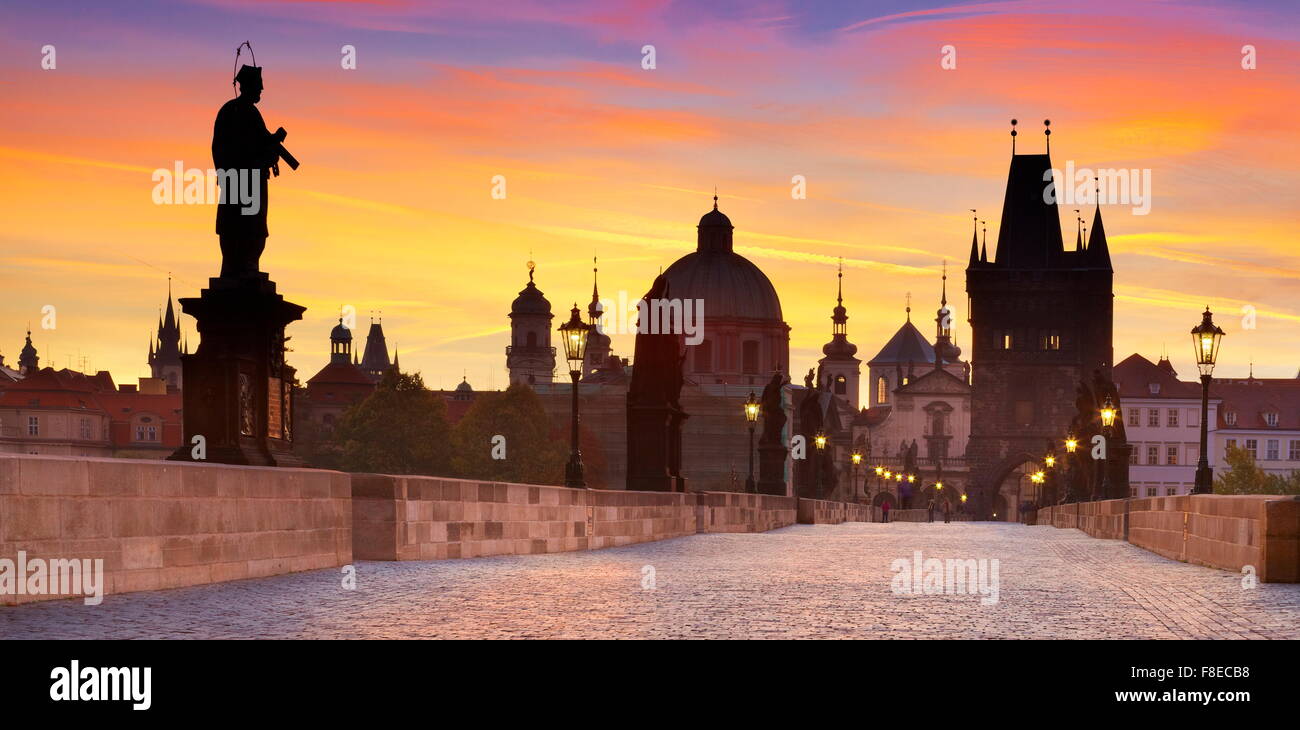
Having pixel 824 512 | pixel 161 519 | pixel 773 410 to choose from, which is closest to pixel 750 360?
pixel 824 512

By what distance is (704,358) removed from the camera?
164 meters

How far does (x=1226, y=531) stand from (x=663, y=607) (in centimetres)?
930

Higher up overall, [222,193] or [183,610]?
[222,193]

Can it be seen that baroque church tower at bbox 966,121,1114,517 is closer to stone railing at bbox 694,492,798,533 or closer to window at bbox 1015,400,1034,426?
window at bbox 1015,400,1034,426

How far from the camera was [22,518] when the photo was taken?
11.6 m

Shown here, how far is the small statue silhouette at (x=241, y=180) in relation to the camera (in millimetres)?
19859

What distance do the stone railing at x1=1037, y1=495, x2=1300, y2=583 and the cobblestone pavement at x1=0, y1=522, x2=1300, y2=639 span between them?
0.41m

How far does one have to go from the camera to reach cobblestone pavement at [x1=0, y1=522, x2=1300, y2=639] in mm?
10703

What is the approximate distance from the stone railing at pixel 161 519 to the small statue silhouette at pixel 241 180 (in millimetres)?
3988

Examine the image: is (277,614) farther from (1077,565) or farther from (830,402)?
(830,402)

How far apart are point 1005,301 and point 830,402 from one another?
28495 mm
